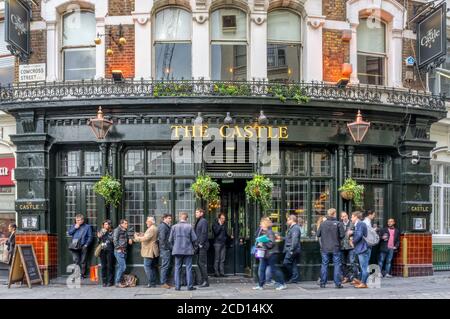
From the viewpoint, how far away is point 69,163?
62.4ft

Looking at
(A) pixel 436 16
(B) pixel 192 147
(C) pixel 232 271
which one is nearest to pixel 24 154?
(B) pixel 192 147

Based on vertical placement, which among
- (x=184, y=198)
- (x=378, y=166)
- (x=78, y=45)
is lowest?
(x=184, y=198)

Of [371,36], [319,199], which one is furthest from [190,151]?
[371,36]

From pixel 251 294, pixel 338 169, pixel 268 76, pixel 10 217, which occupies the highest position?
pixel 268 76

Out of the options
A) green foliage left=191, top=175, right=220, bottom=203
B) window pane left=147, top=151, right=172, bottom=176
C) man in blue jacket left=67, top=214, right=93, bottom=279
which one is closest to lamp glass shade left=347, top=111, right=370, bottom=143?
green foliage left=191, top=175, right=220, bottom=203

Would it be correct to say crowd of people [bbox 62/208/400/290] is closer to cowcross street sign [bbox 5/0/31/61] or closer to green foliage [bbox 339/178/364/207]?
green foliage [bbox 339/178/364/207]

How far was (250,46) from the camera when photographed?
61.3 feet

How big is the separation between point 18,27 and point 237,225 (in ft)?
24.7

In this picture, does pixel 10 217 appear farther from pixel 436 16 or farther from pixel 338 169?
pixel 436 16

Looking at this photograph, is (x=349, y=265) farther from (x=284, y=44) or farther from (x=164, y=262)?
(x=284, y=44)

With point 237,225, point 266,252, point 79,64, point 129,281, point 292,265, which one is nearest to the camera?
point 266,252

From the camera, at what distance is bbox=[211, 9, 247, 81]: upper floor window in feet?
61.4

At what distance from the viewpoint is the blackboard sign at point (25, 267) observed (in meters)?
17.3

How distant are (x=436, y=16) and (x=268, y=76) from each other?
4828 millimetres
